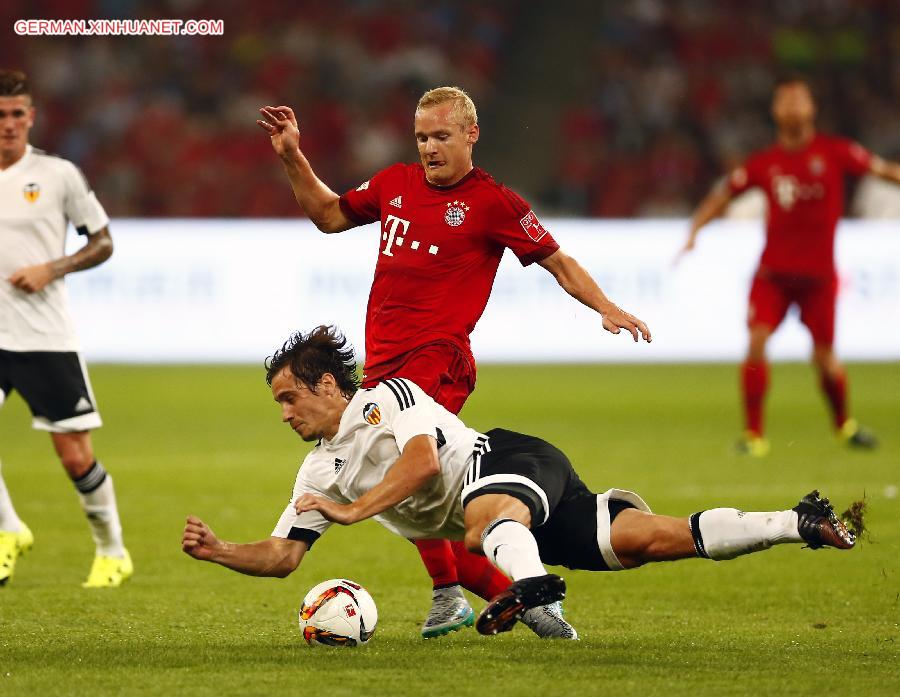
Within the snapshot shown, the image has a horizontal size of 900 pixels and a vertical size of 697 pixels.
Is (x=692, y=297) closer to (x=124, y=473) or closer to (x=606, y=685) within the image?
(x=124, y=473)

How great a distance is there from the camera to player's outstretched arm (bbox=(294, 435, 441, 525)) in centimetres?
480

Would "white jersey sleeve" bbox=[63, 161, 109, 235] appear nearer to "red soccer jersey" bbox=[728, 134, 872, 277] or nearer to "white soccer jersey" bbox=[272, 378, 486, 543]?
"white soccer jersey" bbox=[272, 378, 486, 543]

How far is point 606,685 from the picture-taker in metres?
4.43

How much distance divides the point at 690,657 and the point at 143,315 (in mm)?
12830

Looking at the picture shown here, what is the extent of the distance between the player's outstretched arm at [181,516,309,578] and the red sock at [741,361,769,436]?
6593 millimetres

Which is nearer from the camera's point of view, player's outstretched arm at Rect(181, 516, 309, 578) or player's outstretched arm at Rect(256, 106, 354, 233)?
player's outstretched arm at Rect(181, 516, 309, 578)

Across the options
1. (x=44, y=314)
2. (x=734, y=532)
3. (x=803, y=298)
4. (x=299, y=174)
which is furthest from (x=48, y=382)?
(x=803, y=298)

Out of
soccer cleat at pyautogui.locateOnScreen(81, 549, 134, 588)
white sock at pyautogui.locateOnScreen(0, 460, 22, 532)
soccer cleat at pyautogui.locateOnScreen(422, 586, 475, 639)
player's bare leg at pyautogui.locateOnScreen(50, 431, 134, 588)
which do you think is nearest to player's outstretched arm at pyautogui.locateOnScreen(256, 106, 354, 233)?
soccer cleat at pyautogui.locateOnScreen(422, 586, 475, 639)

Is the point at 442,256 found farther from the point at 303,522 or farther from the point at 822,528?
the point at 822,528

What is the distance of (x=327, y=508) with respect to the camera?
479 cm

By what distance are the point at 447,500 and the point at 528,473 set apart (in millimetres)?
318

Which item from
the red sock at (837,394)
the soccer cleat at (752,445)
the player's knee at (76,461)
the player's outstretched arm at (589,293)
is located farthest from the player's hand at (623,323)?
the red sock at (837,394)

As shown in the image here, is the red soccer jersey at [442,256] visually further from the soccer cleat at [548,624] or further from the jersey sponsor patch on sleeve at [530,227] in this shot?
the soccer cleat at [548,624]

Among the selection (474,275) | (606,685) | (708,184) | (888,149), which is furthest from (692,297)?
(606,685)
